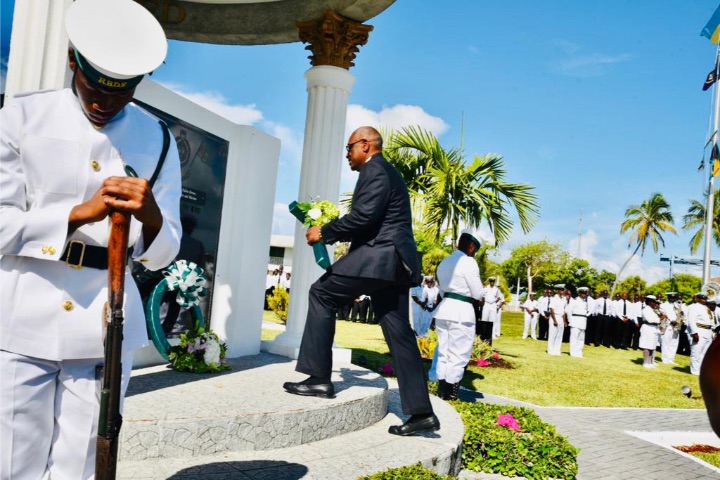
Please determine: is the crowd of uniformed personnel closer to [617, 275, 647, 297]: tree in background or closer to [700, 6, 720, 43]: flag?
[700, 6, 720, 43]: flag

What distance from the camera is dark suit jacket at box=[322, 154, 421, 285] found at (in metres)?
4.25

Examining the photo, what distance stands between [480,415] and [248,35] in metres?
6.31

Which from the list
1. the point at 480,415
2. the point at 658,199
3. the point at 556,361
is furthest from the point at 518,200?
the point at 658,199

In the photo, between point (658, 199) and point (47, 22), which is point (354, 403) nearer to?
point (47, 22)

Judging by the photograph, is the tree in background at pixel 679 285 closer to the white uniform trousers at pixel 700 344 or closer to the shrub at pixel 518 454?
the white uniform trousers at pixel 700 344

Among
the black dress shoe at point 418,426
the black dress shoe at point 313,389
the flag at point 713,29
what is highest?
the flag at point 713,29

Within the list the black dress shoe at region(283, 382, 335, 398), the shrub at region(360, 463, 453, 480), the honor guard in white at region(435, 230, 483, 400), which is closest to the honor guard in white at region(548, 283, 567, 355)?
the honor guard in white at region(435, 230, 483, 400)

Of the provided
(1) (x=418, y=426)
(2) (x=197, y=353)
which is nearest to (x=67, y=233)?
(1) (x=418, y=426)

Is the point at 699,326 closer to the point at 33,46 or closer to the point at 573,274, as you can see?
the point at 33,46

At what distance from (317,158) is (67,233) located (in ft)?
18.3

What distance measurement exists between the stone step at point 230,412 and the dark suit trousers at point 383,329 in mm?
370

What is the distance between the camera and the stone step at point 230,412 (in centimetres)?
336

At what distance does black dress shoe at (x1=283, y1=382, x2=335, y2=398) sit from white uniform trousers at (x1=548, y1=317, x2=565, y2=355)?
13368 mm

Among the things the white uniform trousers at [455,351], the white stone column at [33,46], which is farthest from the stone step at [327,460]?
the white uniform trousers at [455,351]
